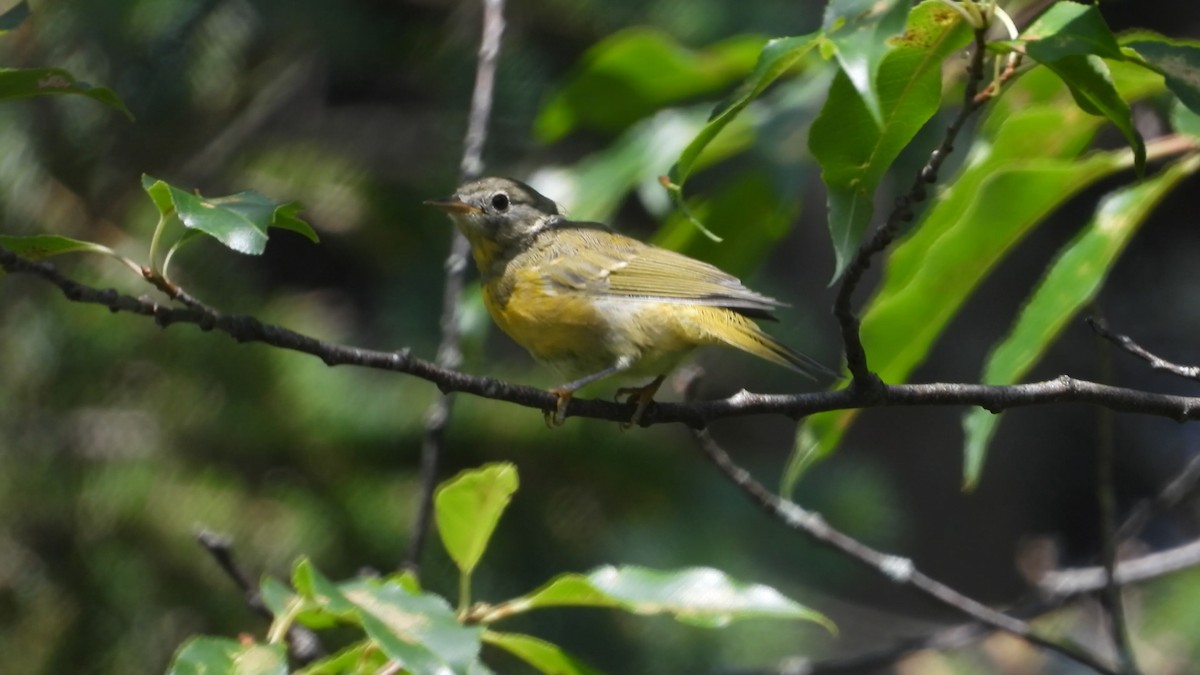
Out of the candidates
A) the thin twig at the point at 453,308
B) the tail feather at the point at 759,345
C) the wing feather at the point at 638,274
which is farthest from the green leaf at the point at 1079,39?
the thin twig at the point at 453,308

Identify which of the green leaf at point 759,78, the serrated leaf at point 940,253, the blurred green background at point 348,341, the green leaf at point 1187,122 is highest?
the green leaf at point 759,78

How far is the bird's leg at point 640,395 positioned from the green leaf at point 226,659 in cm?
72

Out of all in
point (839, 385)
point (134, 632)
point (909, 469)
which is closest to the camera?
point (839, 385)

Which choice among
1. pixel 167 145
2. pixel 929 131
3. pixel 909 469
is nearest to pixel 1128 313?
pixel 909 469

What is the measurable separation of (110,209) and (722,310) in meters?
1.90

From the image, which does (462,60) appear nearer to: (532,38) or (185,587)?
(532,38)

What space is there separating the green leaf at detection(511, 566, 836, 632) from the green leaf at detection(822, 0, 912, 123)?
835 millimetres

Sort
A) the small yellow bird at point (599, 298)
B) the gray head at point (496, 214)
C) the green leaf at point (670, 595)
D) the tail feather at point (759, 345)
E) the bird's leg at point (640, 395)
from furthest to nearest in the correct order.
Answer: the gray head at point (496, 214) < the small yellow bird at point (599, 298) < the tail feather at point (759, 345) < the bird's leg at point (640, 395) < the green leaf at point (670, 595)

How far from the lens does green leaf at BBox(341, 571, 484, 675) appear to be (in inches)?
62.0

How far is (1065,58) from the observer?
1.56 m

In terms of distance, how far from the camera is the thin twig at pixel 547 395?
1.53m

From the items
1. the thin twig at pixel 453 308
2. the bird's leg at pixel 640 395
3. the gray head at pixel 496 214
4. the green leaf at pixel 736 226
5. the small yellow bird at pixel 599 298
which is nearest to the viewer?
the bird's leg at pixel 640 395

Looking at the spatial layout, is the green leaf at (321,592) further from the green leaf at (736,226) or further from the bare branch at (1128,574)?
the bare branch at (1128,574)

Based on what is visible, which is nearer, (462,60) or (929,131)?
(929,131)
